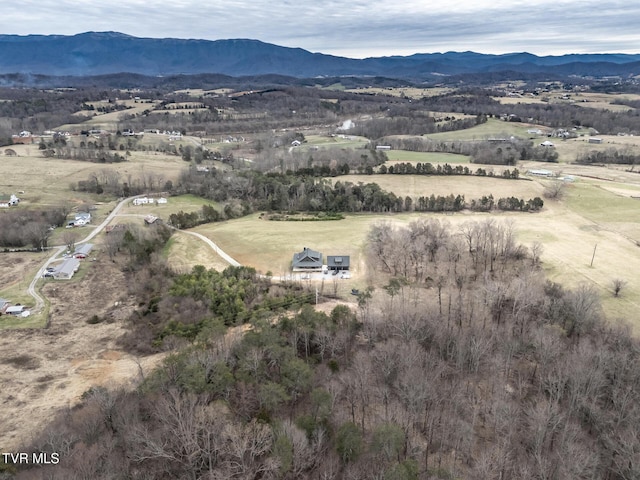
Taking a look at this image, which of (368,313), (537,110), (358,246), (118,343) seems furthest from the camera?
(537,110)

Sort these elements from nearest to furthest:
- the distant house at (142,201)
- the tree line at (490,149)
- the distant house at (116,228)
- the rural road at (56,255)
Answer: the rural road at (56,255)
the distant house at (116,228)
the distant house at (142,201)
the tree line at (490,149)

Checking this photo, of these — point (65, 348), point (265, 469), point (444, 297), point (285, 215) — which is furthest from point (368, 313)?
point (285, 215)

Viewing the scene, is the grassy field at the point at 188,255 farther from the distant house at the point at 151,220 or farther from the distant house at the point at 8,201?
the distant house at the point at 8,201

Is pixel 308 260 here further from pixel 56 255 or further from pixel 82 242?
pixel 82 242

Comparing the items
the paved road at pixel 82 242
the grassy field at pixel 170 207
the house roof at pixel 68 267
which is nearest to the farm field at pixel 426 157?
the grassy field at pixel 170 207

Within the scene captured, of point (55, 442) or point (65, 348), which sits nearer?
point (55, 442)

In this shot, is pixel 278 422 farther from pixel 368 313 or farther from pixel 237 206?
pixel 237 206

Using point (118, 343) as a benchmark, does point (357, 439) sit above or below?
above
